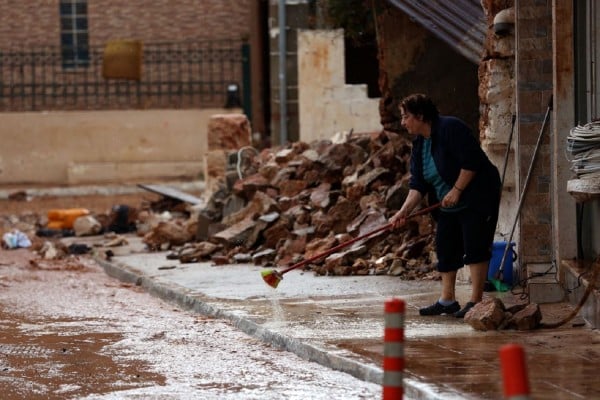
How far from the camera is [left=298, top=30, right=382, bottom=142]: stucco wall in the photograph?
89.4 ft

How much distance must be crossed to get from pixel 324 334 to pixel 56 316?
3.75 m

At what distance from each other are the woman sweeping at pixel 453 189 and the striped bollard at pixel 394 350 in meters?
4.71

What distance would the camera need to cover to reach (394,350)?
598cm

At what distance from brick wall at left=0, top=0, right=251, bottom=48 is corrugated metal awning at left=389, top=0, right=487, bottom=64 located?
22.0 meters

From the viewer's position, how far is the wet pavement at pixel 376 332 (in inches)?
312

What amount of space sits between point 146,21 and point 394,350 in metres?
31.4

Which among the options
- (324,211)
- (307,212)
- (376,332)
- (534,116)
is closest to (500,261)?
(534,116)

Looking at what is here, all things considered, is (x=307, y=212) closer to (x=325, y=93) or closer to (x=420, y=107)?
(x=420, y=107)

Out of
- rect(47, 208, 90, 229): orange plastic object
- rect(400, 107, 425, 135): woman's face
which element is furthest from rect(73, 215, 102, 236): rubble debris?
rect(400, 107, 425, 135): woman's face

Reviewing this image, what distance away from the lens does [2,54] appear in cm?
3428

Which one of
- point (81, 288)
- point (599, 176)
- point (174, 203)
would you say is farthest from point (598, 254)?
point (174, 203)

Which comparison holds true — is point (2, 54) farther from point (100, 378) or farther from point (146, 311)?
point (100, 378)

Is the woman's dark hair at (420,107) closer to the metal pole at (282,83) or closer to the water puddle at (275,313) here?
the water puddle at (275,313)

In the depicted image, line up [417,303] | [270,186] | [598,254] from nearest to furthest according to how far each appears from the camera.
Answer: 1. [598,254]
2. [417,303]
3. [270,186]
